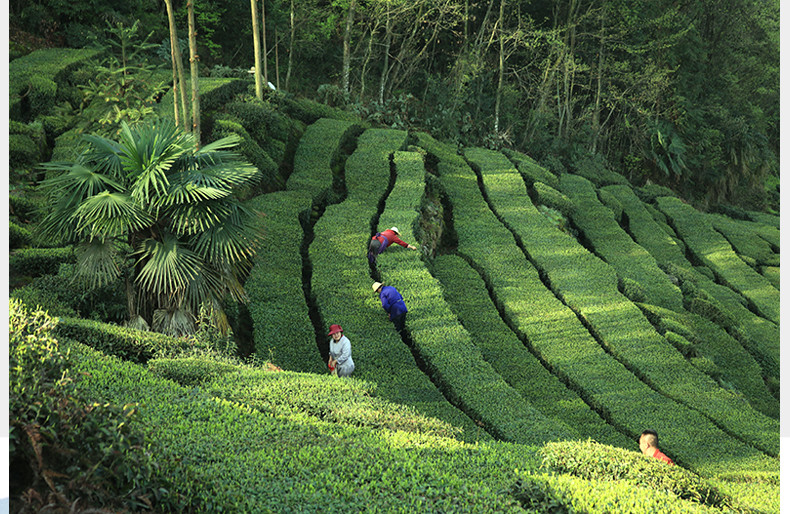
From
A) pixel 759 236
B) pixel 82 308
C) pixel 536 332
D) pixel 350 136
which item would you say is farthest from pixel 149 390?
pixel 759 236

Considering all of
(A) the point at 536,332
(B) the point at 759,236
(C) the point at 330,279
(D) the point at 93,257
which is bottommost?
(B) the point at 759,236

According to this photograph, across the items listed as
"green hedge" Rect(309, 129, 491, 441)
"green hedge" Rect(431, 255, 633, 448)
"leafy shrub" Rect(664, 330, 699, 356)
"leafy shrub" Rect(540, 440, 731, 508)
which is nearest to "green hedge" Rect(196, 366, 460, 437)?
"green hedge" Rect(309, 129, 491, 441)

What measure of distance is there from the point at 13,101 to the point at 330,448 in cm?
1473

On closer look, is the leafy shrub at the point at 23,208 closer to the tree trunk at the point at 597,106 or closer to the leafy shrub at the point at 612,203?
the leafy shrub at the point at 612,203

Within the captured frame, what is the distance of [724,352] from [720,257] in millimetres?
9883

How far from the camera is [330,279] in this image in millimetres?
14203

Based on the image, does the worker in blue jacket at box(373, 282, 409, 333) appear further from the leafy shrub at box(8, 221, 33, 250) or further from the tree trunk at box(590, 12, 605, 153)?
the tree trunk at box(590, 12, 605, 153)

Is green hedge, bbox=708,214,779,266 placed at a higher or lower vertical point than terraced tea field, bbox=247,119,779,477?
lower

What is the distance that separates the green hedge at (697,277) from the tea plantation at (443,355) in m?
0.09

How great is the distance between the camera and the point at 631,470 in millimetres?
7473

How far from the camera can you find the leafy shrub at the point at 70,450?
182 inches

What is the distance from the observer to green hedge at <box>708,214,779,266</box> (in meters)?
26.9

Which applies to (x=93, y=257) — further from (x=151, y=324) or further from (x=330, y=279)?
(x=330, y=279)

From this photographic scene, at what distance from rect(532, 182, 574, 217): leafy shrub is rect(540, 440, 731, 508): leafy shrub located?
52.4 ft
